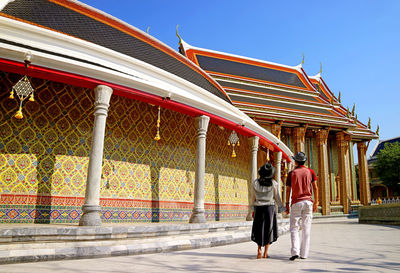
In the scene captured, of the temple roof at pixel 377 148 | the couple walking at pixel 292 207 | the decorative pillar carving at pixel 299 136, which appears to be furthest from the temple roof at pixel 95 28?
the temple roof at pixel 377 148

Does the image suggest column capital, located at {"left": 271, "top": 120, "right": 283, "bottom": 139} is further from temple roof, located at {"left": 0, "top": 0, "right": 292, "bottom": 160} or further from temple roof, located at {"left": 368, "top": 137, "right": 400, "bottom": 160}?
temple roof, located at {"left": 368, "top": 137, "right": 400, "bottom": 160}

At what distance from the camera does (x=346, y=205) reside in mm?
20297

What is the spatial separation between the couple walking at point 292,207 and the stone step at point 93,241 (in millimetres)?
1686

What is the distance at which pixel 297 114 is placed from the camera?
1869 centimetres

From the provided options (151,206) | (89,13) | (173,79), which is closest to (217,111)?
(173,79)

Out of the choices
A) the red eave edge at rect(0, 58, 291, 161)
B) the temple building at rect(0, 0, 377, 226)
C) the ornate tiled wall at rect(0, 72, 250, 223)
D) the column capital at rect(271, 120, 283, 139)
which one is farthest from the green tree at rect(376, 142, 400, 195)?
the red eave edge at rect(0, 58, 291, 161)

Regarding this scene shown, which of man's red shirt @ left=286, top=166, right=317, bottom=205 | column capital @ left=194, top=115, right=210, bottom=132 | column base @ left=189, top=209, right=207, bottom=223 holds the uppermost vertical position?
column capital @ left=194, top=115, right=210, bottom=132

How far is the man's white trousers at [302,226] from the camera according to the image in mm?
4609

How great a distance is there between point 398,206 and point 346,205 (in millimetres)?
7032

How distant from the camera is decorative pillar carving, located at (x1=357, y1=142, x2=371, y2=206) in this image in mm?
23203

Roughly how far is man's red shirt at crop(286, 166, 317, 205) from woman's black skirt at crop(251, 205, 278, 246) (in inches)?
16.8

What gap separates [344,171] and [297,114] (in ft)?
18.1

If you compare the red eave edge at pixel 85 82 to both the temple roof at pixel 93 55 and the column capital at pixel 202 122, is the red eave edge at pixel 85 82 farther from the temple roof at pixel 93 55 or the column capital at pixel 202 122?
the column capital at pixel 202 122

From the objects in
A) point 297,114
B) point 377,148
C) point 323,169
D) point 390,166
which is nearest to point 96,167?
point 297,114
